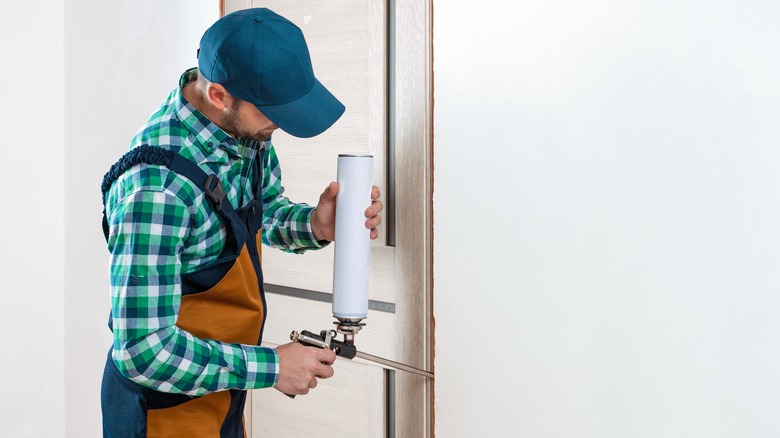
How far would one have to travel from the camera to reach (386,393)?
5.06 feet

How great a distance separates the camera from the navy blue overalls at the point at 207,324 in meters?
1.17

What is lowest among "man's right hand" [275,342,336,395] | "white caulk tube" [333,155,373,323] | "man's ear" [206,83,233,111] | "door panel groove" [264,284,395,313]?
"man's right hand" [275,342,336,395]

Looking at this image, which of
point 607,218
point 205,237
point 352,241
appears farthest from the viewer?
point 352,241

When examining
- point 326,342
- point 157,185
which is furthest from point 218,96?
point 326,342

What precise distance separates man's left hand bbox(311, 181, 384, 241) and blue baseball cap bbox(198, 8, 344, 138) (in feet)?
0.66

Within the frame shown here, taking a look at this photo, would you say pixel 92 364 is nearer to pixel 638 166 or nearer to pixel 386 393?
pixel 386 393

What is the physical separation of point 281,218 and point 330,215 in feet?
0.42

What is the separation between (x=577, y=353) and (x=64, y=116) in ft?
6.15

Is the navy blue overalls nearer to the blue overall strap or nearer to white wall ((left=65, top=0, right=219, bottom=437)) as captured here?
the blue overall strap

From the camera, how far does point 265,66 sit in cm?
104

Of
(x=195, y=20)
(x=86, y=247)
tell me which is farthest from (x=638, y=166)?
(x=86, y=247)

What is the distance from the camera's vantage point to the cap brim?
3.55 feet

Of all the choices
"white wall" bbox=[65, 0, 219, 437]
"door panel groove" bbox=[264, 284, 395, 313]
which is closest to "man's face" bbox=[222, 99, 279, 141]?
"door panel groove" bbox=[264, 284, 395, 313]

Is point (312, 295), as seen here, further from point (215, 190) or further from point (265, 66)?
point (265, 66)
